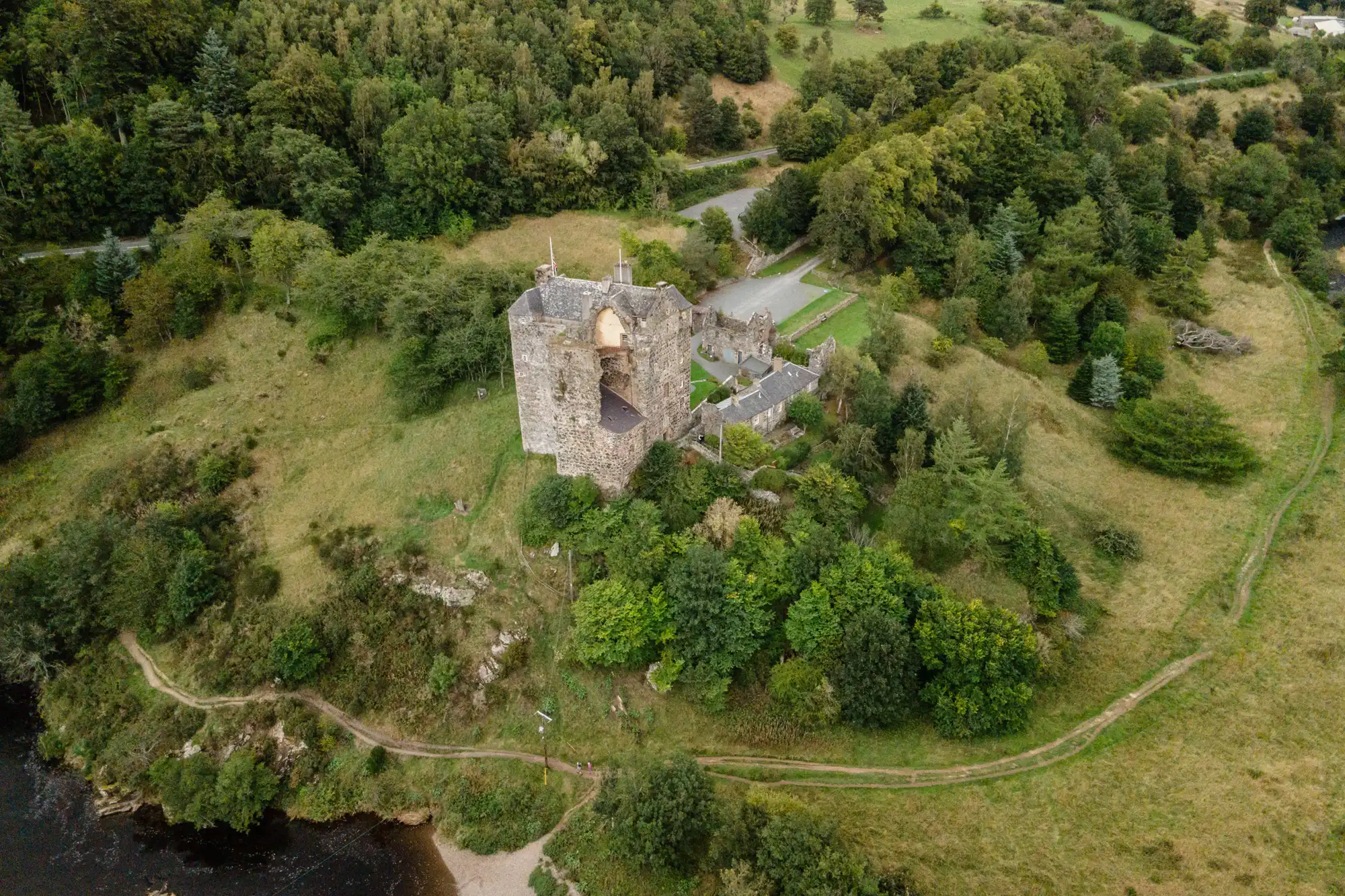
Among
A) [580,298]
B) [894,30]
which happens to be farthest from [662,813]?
[894,30]

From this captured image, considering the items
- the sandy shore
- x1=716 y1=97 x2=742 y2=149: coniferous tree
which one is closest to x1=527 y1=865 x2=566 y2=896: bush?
the sandy shore

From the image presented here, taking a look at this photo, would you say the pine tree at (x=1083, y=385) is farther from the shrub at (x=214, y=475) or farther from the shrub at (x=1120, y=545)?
the shrub at (x=214, y=475)

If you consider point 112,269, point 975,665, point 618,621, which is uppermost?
point 112,269

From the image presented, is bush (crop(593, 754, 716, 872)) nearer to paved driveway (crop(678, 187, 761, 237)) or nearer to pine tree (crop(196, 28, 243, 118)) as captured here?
paved driveway (crop(678, 187, 761, 237))

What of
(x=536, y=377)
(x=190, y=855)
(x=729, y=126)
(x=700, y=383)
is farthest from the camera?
(x=729, y=126)

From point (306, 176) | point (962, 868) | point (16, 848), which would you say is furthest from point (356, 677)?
point (306, 176)

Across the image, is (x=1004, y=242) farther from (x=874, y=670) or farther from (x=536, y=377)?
(x=536, y=377)
